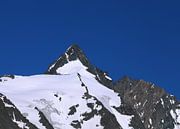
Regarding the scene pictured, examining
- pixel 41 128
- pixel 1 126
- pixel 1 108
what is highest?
pixel 41 128

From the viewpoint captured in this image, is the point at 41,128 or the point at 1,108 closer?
the point at 1,108

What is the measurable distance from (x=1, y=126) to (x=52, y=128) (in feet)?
205

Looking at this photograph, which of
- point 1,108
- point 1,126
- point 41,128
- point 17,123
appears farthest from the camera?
point 41,128

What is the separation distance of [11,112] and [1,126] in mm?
33943

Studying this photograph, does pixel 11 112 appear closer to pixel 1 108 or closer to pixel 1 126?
pixel 1 108

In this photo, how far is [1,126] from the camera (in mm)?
136750

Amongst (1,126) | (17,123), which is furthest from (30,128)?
(1,126)

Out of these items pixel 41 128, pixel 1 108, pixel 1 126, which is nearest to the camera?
pixel 1 126

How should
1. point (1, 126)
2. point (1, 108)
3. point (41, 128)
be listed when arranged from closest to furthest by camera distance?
point (1, 126) < point (1, 108) < point (41, 128)

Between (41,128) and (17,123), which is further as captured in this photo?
(41,128)

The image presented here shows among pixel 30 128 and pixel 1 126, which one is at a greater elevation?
pixel 30 128

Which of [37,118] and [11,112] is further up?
[37,118]

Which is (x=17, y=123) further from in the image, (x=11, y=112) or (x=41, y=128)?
(x=41, y=128)

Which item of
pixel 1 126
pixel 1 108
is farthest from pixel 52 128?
pixel 1 126
